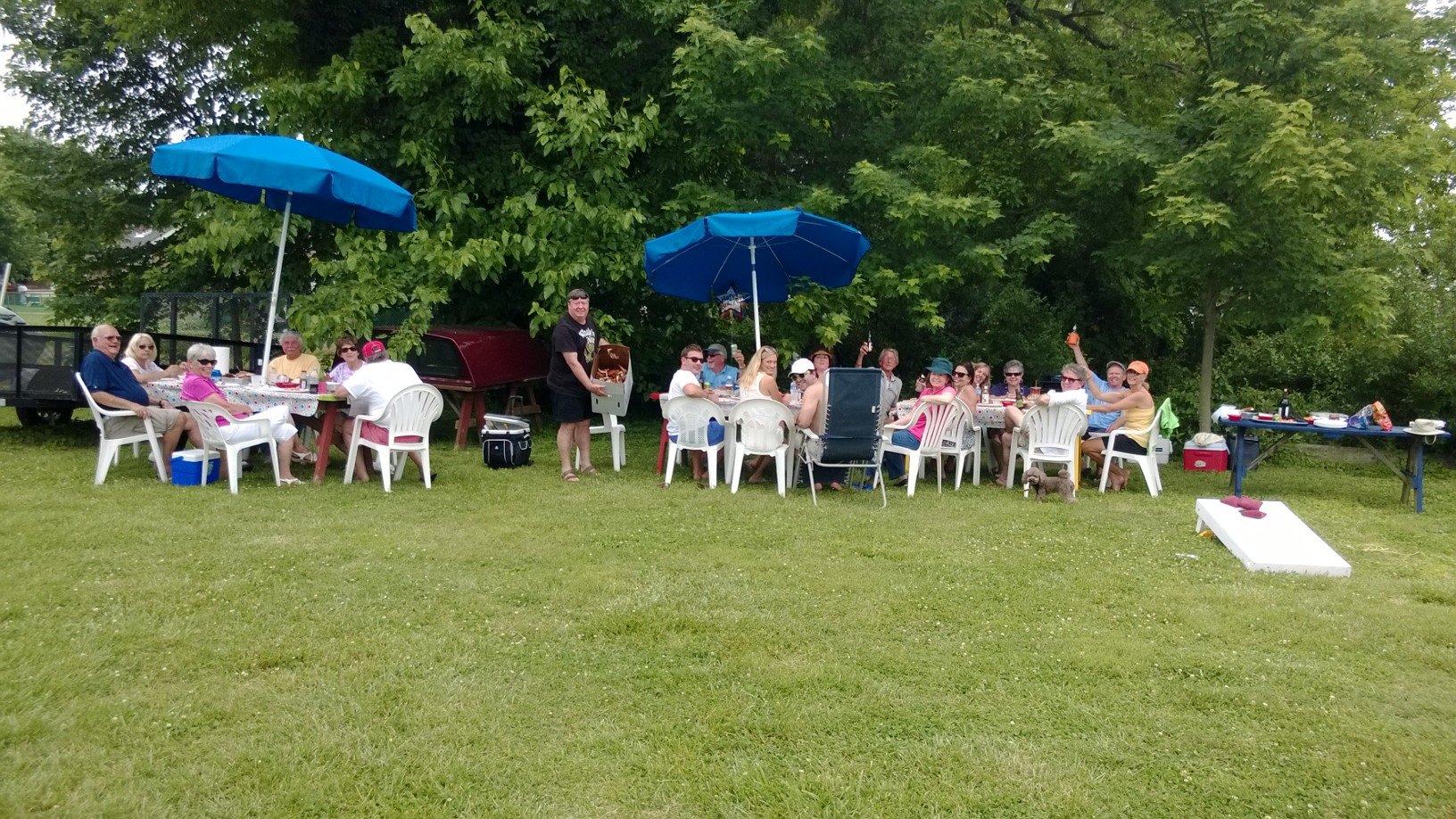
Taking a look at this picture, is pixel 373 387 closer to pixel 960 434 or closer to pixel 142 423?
pixel 142 423

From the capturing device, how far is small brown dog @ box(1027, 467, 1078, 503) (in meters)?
8.42

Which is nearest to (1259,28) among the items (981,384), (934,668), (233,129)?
(981,384)

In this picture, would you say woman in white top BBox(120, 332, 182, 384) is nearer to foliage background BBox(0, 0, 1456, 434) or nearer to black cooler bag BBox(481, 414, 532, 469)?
foliage background BBox(0, 0, 1456, 434)

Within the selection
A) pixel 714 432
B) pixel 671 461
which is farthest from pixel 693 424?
pixel 671 461

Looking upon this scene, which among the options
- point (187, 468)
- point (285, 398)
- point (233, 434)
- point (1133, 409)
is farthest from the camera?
point (1133, 409)

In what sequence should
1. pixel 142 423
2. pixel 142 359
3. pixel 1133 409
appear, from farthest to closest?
pixel 1133 409 < pixel 142 359 < pixel 142 423

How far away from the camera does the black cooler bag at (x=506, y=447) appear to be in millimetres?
9320

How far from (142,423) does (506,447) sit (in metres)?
2.90

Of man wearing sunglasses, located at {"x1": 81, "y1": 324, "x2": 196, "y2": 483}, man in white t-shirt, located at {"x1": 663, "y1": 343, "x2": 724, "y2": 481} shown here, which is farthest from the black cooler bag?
man wearing sunglasses, located at {"x1": 81, "y1": 324, "x2": 196, "y2": 483}

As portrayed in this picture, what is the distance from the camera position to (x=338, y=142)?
11.6 meters

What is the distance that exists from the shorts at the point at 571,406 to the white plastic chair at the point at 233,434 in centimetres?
227

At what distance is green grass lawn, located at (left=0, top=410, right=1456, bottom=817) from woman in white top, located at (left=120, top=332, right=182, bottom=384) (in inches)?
→ 67.2

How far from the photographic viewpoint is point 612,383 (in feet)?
29.6

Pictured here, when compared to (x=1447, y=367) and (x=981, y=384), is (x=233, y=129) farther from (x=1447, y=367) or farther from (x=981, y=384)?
(x=1447, y=367)
